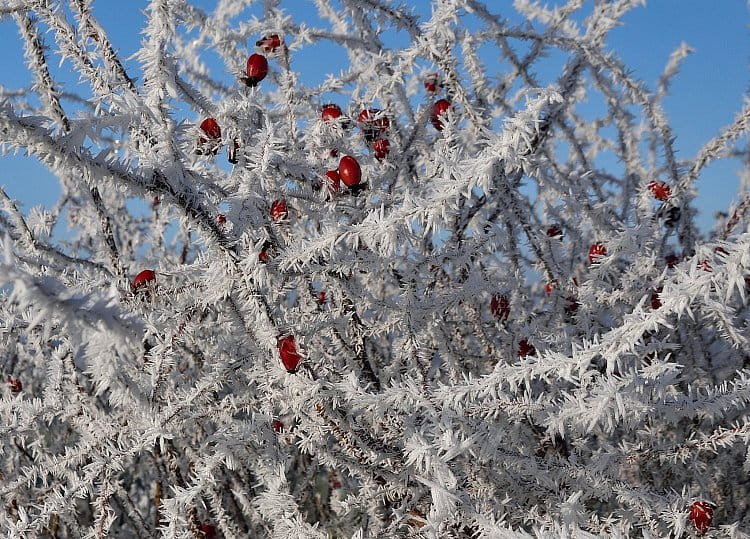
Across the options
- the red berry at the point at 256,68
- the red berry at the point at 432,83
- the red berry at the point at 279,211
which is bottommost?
the red berry at the point at 279,211

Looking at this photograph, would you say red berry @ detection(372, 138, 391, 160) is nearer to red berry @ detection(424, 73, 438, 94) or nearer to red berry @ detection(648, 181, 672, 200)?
red berry @ detection(424, 73, 438, 94)

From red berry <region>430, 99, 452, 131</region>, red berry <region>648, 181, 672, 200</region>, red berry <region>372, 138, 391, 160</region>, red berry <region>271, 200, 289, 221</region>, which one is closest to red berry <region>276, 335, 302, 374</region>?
red berry <region>271, 200, 289, 221</region>

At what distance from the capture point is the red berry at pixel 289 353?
0.90 m

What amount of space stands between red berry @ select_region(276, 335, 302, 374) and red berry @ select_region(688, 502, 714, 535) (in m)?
0.74

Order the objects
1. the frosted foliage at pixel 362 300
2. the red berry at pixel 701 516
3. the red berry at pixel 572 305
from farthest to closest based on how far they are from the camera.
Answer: the red berry at pixel 572 305, the red berry at pixel 701 516, the frosted foliage at pixel 362 300

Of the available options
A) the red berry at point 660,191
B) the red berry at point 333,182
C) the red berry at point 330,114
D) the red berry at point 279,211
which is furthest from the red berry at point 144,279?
the red berry at point 660,191

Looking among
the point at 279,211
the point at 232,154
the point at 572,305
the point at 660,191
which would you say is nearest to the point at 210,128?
the point at 232,154

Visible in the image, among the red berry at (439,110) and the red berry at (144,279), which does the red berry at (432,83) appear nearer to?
the red berry at (439,110)

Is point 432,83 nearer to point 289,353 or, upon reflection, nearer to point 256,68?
point 256,68

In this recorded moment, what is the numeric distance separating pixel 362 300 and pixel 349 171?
0.29 metres

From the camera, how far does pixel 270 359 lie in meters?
0.97

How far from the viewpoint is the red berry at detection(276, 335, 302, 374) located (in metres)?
0.90

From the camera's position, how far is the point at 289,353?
898mm

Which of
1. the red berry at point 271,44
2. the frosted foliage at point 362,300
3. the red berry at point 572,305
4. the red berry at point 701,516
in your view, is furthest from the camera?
the red berry at point 572,305
